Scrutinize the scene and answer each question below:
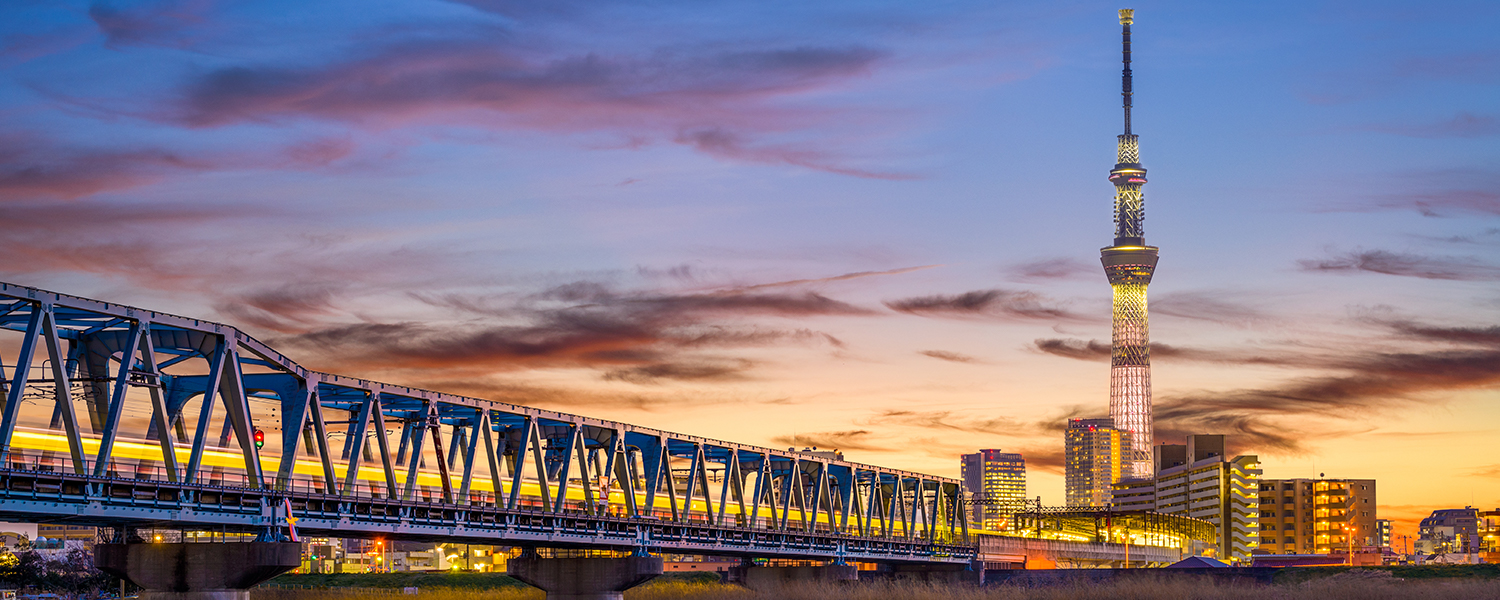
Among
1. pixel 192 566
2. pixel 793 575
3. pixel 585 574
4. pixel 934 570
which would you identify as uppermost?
pixel 192 566

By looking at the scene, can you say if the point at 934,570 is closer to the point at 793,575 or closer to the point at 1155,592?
the point at 793,575

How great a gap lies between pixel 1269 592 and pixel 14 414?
69106mm

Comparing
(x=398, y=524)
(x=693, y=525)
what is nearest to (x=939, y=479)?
(x=693, y=525)

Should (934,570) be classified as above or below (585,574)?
below

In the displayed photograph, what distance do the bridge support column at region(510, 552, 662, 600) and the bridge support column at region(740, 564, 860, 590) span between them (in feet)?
121

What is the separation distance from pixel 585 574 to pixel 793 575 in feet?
140

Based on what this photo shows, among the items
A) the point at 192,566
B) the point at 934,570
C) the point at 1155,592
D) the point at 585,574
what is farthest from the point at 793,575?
the point at 192,566

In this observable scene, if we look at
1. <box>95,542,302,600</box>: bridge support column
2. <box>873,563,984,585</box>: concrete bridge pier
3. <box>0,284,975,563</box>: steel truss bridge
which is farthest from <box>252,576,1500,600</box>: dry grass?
<box>95,542,302,600</box>: bridge support column

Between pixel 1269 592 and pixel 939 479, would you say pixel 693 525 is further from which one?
pixel 939 479

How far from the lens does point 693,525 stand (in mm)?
115312

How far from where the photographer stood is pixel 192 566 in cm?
6688

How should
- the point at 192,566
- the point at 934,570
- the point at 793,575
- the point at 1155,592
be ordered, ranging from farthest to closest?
the point at 934,570
the point at 793,575
the point at 1155,592
the point at 192,566

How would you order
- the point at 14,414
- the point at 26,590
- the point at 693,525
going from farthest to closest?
the point at 26,590 < the point at 693,525 < the point at 14,414

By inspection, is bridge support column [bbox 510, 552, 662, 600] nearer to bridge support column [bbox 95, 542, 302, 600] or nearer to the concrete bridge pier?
bridge support column [bbox 95, 542, 302, 600]
